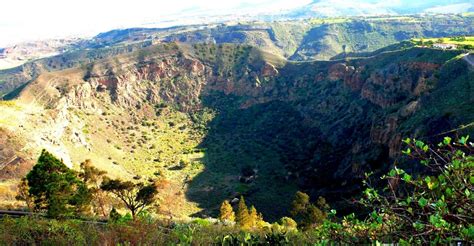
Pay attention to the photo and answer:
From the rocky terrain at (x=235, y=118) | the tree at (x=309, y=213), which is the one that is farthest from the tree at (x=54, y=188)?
the rocky terrain at (x=235, y=118)

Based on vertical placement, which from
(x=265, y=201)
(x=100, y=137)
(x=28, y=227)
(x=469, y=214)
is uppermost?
(x=469, y=214)

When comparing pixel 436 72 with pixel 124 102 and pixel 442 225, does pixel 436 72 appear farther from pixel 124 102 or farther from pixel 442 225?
pixel 124 102

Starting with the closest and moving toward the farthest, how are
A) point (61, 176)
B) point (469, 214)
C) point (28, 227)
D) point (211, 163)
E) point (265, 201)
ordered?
1. point (469, 214)
2. point (28, 227)
3. point (61, 176)
4. point (265, 201)
5. point (211, 163)

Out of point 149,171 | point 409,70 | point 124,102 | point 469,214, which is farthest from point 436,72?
point 124,102

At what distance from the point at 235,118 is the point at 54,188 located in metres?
77.2

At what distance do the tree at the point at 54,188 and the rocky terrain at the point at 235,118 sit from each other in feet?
80.3

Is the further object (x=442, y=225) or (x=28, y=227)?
(x=28, y=227)

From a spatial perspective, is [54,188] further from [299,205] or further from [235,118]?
[235,118]

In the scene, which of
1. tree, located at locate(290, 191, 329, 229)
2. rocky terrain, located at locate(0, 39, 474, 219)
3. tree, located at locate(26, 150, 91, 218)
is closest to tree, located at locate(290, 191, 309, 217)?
tree, located at locate(290, 191, 329, 229)

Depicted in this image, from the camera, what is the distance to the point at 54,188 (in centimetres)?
3341

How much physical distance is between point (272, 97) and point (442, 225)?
108 m

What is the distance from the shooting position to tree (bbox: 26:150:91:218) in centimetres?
3281

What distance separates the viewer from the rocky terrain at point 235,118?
62031 mm

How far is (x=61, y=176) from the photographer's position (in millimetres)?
34531
